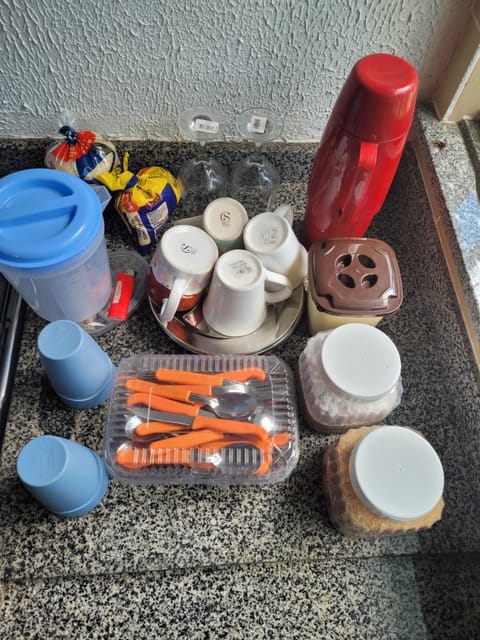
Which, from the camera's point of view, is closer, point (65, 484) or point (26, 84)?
point (65, 484)

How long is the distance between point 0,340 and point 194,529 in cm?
36

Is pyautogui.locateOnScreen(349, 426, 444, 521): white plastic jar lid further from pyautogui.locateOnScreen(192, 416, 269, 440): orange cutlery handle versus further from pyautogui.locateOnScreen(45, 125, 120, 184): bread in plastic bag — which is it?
pyautogui.locateOnScreen(45, 125, 120, 184): bread in plastic bag

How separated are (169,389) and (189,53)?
0.43m

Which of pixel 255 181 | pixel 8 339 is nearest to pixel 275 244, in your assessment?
pixel 255 181

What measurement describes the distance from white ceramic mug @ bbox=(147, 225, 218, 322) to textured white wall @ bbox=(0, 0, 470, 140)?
8.4 inches

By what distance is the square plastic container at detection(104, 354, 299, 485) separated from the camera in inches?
23.7

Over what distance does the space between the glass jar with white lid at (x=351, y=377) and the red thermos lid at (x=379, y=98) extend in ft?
0.73

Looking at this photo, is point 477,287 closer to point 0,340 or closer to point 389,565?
point 389,565

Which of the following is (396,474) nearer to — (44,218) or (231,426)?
(231,426)

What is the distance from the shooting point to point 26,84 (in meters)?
0.70

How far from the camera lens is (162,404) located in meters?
0.62

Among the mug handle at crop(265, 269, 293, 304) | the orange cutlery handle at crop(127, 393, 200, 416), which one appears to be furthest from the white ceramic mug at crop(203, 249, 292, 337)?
the orange cutlery handle at crop(127, 393, 200, 416)

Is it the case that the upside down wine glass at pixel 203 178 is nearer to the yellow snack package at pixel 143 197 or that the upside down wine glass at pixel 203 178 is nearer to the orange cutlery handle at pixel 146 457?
the yellow snack package at pixel 143 197

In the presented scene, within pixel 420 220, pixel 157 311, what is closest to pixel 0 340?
pixel 157 311
